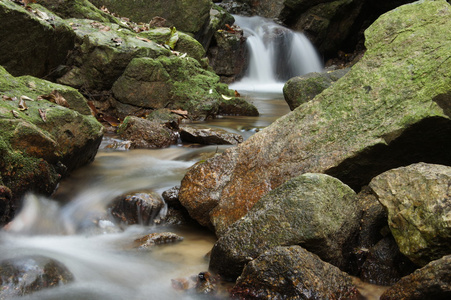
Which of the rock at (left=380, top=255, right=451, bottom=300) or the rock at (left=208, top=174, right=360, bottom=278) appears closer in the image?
the rock at (left=380, top=255, right=451, bottom=300)

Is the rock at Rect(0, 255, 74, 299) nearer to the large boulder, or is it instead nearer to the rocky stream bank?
the rocky stream bank

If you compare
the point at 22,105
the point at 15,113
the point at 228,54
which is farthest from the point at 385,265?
the point at 228,54

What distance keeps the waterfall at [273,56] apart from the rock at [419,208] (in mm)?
12470

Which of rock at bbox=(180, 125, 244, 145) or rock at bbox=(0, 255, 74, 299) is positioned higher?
rock at bbox=(180, 125, 244, 145)

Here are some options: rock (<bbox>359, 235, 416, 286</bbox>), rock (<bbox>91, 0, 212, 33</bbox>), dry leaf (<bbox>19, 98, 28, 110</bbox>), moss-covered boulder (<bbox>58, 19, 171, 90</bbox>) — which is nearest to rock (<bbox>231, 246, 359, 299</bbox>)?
rock (<bbox>359, 235, 416, 286</bbox>)

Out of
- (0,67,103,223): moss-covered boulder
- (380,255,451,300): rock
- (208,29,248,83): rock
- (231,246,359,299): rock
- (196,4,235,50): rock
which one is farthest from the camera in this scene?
(208,29,248,83): rock

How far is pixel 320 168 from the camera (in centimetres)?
358

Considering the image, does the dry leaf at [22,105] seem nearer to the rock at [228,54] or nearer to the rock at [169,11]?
the rock at [169,11]

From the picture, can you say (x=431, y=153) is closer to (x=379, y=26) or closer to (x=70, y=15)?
(x=379, y=26)

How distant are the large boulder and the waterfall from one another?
11.2 meters

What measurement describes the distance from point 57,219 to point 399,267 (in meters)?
3.00

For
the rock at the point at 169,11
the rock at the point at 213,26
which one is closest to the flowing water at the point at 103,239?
the rock at the point at 169,11

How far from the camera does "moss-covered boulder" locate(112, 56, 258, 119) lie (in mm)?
8055

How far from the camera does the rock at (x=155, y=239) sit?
3.56 m
